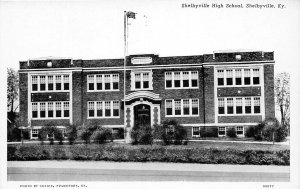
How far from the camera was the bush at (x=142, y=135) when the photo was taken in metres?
24.6

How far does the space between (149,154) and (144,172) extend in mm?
1187

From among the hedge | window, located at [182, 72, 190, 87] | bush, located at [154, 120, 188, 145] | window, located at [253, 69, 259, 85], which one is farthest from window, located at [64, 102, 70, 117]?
window, located at [253, 69, 259, 85]

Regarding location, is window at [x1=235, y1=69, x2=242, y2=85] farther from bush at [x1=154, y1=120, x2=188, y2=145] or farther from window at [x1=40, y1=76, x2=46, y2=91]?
window at [x1=40, y1=76, x2=46, y2=91]

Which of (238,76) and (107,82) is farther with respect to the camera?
(107,82)

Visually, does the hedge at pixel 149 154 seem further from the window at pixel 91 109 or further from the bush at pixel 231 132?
the bush at pixel 231 132

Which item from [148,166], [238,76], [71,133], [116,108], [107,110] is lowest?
[148,166]

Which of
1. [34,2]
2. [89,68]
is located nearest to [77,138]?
[89,68]

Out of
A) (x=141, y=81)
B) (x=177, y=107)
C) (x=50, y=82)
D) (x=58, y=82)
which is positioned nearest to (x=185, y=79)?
(x=177, y=107)

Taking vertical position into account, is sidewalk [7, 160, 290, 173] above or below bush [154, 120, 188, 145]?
below

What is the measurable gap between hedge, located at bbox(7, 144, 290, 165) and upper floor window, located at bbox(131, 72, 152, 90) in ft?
12.3

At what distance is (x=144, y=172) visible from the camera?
22.0m

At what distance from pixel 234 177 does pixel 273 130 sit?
401 centimetres

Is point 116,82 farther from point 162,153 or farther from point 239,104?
point 239,104

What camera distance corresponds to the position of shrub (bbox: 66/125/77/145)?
81.0ft
